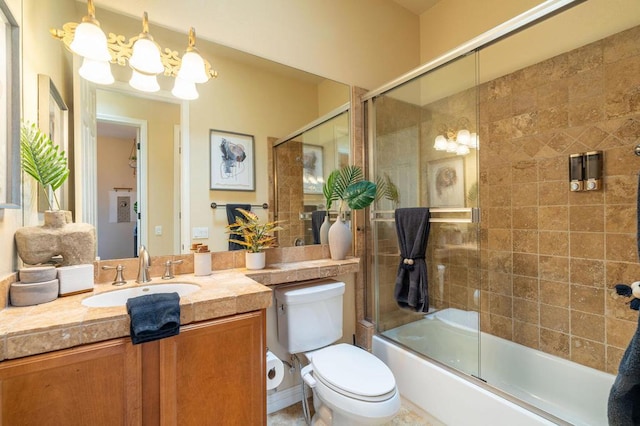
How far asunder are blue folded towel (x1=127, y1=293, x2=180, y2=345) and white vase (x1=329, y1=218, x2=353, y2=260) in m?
1.15

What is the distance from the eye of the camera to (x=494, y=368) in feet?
6.59

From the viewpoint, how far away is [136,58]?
1345 mm

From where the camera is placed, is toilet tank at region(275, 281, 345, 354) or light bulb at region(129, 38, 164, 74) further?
toilet tank at region(275, 281, 345, 354)

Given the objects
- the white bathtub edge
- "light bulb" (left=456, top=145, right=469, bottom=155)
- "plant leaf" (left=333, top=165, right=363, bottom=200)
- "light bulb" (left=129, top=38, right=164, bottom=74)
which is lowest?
the white bathtub edge

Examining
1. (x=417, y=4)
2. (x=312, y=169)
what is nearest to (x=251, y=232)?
(x=312, y=169)

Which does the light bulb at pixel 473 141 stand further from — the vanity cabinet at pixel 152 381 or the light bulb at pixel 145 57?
the light bulb at pixel 145 57

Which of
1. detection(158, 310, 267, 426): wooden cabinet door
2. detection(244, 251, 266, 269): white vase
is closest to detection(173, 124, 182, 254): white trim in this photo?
detection(244, 251, 266, 269): white vase

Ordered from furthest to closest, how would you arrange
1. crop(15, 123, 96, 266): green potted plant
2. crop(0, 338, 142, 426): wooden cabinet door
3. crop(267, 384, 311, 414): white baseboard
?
crop(267, 384, 311, 414): white baseboard < crop(15, 123, 96, 266): green potted plant < crop(0, 338, 142, 426): wooden cabinet door

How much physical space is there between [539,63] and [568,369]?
6.45 feet

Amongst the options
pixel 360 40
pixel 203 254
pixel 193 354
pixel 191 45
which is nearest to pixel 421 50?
pixel 360 40

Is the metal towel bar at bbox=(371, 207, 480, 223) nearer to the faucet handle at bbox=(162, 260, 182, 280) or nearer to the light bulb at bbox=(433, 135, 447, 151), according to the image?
the light bulb at bbox=(433, 135, 447, 151)

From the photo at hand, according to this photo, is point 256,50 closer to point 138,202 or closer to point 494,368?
point 138,202

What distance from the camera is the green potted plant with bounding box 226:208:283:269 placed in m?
1.63

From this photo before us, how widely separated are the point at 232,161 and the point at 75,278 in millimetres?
940
